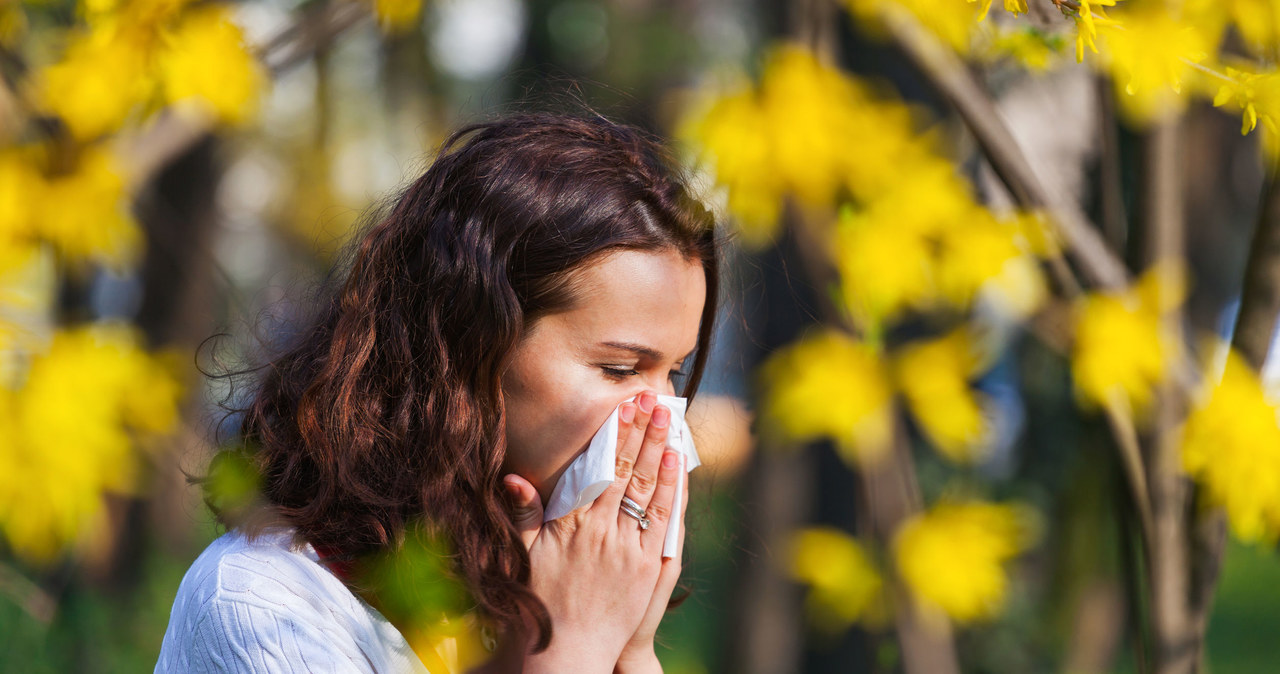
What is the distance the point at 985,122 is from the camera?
2422mm

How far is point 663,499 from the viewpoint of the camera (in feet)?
6.11

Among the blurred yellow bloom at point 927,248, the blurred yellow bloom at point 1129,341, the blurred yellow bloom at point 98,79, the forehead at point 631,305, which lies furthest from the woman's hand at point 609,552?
the blurred yellow bloom at point 98,79

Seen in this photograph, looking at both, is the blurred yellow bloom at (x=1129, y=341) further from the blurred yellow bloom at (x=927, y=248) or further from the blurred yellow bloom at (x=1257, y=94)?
the blurred yellow bloom at (x=1257, y=94)

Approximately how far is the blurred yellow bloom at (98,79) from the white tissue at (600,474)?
150cm

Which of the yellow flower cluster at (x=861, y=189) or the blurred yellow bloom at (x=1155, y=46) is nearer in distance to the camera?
the blurred yellow bloom at (x=1155, y=46)

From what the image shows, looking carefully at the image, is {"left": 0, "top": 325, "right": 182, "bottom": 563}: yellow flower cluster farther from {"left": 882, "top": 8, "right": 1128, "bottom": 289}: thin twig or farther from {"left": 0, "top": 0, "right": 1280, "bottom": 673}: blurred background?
{"left": 882, "top": 8, "right": 1128, "bottom": 289}: thin twig

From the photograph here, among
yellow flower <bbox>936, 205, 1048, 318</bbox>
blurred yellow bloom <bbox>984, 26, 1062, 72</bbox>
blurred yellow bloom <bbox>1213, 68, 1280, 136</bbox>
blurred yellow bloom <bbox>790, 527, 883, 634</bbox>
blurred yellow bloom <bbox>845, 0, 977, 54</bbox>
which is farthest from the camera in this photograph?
blurred yellow bloom <bbox>790, 527, 883, 634</bbox>

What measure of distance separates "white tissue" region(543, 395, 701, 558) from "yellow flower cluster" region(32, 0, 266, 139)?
1.40 m

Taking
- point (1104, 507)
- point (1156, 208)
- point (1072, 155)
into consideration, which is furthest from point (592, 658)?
point (1072, 155)

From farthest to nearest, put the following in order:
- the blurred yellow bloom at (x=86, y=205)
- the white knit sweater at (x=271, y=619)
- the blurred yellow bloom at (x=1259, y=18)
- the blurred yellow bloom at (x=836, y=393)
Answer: the blurred yellow bloom at (x=86, y=205) → the blurred yellow bloom at (x=836, y=393) → the blurred yellow bloom at (x=1259, y=18) → the white knit sweater at (x=271, y=619)

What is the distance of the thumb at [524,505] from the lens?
1.86 meters

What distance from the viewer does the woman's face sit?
1.81m

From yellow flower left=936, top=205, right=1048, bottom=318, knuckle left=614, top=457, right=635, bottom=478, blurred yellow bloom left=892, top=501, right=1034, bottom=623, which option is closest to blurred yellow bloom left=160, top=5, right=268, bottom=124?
knuckle left=614, top=457, right=635, bottom=478

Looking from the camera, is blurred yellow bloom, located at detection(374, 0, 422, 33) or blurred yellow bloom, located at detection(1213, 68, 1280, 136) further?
blurred yellow bloom, located at detection(374, 0, 422, 33)
